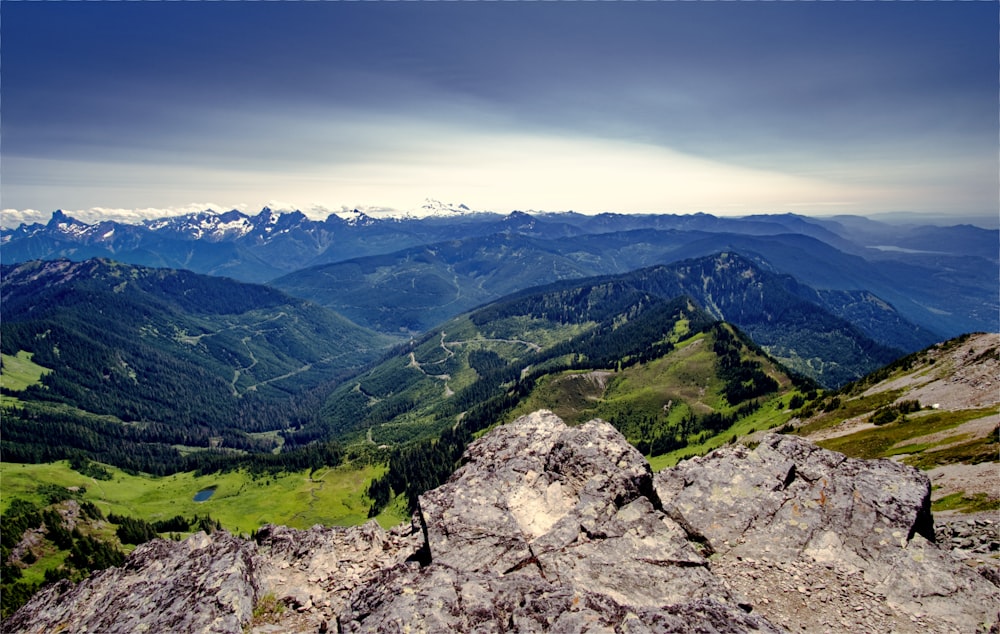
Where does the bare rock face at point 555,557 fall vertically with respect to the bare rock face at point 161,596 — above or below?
above

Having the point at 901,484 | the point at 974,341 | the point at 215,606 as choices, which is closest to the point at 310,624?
the point at 215,606

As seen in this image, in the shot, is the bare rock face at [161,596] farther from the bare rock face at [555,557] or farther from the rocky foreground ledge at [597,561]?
the bare rock face at [555,557]

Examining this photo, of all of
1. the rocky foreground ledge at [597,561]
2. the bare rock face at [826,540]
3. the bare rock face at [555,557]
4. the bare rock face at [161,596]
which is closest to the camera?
the bare rock face at [555,557]

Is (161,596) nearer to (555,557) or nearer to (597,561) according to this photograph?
(555,557)

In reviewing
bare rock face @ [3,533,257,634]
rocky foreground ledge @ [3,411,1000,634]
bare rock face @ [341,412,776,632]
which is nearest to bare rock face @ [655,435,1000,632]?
rocky foreground ledge @ [3,411,1000,634]

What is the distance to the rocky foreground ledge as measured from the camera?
846 inches

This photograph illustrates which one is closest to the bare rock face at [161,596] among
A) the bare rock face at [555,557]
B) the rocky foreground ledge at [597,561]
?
the rocky foreground ledge at [597,561]

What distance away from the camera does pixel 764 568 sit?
26.5 metres

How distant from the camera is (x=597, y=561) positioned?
24.7 metres

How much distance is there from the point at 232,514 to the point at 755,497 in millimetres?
217302

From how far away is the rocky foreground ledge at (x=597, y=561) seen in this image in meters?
21.5

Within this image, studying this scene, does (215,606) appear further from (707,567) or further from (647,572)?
(707,567)

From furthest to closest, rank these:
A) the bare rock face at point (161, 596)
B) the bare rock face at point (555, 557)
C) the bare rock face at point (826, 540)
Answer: the bare rock face at point (161, 596) < the bare rock face at point (826, 540) < the bare rock face at point (555, 557)

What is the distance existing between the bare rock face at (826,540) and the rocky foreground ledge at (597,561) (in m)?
0.10
